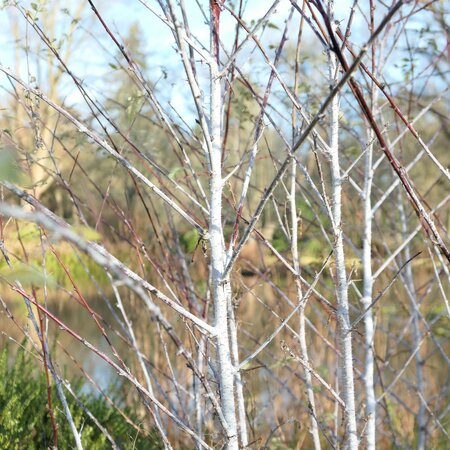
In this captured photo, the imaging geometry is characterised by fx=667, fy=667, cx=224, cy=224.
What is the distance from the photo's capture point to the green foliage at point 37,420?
301 cm

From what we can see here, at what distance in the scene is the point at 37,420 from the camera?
3326 millimetres

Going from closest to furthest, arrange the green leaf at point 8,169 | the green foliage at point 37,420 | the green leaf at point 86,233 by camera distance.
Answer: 1. the green leaf at point 8,169
2. the green leaf at point 86,233
3. the green foliage at point 37,420

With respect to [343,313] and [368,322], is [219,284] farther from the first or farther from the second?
[368,322]

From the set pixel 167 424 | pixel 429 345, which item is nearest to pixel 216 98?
pixel 167 424

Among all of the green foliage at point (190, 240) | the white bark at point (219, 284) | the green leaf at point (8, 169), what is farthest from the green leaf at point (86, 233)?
the green foliage at point (190, 240)

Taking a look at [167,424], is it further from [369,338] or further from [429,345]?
[429,345]

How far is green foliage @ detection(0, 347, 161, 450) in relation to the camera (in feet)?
9.87

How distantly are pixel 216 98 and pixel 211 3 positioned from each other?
27 cm

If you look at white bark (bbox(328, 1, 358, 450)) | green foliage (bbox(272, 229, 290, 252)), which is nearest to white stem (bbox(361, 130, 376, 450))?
white bark (bbox(328, 1, 358, 450))

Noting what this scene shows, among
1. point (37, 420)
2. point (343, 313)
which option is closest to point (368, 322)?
point (343, 313)

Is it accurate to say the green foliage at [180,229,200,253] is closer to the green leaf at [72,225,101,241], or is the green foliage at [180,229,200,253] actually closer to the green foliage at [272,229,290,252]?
the green foliage at [272,229,290,252]

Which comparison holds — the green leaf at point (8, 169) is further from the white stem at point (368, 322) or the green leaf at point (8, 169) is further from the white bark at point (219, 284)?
the white stem at point (368, 322)

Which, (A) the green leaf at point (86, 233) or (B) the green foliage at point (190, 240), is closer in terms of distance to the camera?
(A) the green leaf at point (86, 233)

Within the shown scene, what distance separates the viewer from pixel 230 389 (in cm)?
156
